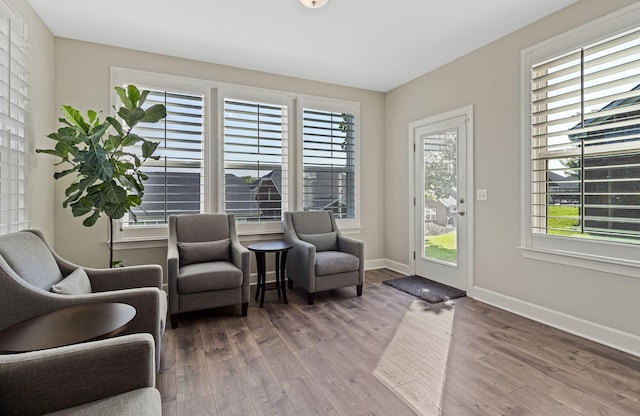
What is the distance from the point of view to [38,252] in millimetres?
2023

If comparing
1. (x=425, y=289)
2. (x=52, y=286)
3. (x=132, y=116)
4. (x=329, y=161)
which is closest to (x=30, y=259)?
(x=52, y=286)

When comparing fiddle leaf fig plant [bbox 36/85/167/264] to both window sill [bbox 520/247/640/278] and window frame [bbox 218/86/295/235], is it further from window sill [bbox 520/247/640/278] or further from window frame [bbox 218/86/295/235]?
window sill [bbox 520/247/640/278]

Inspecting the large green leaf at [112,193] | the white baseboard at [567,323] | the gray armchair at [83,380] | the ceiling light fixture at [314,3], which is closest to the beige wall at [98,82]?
the large green leaf at [112,193]

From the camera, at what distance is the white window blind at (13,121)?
2.20m

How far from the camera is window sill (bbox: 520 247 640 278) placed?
94.0 inches

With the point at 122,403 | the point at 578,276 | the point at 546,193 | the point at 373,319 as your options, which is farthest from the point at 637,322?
the point at 122,403

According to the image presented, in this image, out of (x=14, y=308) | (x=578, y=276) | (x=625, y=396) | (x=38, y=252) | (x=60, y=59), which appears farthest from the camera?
(x=60, y=59)

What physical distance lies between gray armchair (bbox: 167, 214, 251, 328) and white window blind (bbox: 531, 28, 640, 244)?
2.88m

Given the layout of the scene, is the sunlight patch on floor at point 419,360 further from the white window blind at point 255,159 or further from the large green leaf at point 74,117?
the large green leaf at point 74,117

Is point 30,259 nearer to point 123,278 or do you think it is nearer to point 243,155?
point 123,278

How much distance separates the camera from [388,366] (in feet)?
7.29

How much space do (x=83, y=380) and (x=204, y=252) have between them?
2.19 meters

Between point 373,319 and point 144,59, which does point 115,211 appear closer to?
point 144,59

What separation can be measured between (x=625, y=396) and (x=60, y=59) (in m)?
5.30
